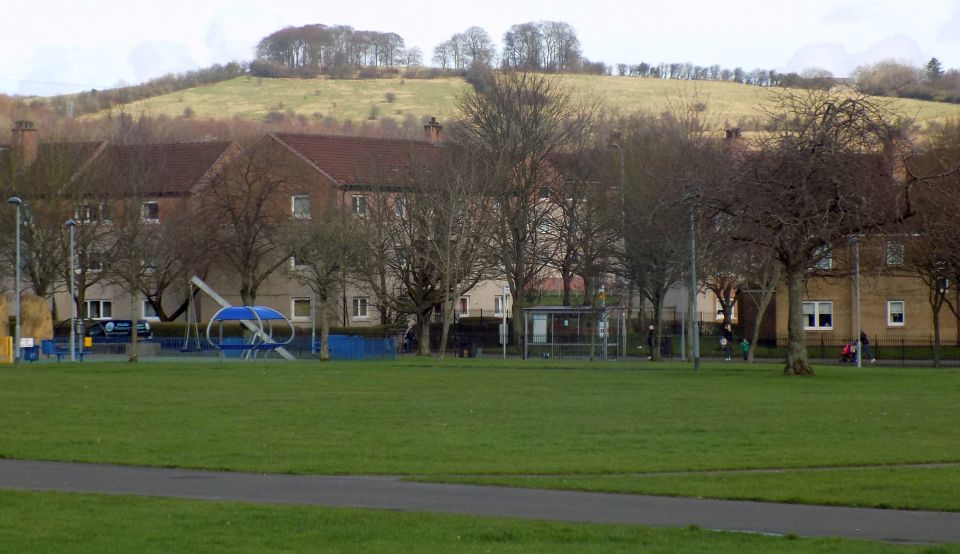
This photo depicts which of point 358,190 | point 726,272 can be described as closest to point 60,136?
point 358,190

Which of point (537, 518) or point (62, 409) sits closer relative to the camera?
point (537, 518)

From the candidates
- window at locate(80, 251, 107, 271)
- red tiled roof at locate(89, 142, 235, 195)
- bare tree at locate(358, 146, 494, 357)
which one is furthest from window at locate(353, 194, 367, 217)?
window at locate(80, 251, 107, 271)

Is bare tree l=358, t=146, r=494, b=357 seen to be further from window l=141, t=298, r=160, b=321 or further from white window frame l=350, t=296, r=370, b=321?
window l=141, t=298, r=160, b=321

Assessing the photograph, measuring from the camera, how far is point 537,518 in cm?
1342

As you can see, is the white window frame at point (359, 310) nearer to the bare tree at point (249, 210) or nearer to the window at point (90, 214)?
the bare tree at point (249, 210)

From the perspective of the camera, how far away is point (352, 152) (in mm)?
84062

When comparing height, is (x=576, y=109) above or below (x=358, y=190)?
above

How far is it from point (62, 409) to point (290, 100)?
145997 mm

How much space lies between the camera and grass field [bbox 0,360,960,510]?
1725 cm

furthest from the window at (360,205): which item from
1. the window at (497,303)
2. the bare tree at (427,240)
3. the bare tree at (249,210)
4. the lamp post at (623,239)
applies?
the window at (497,303)

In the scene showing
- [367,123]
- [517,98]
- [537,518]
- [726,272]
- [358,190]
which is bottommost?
[537,518]

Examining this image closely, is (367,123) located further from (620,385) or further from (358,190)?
(620,385)

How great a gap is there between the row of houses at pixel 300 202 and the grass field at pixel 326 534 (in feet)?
173

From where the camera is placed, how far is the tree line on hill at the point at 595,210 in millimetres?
40188
